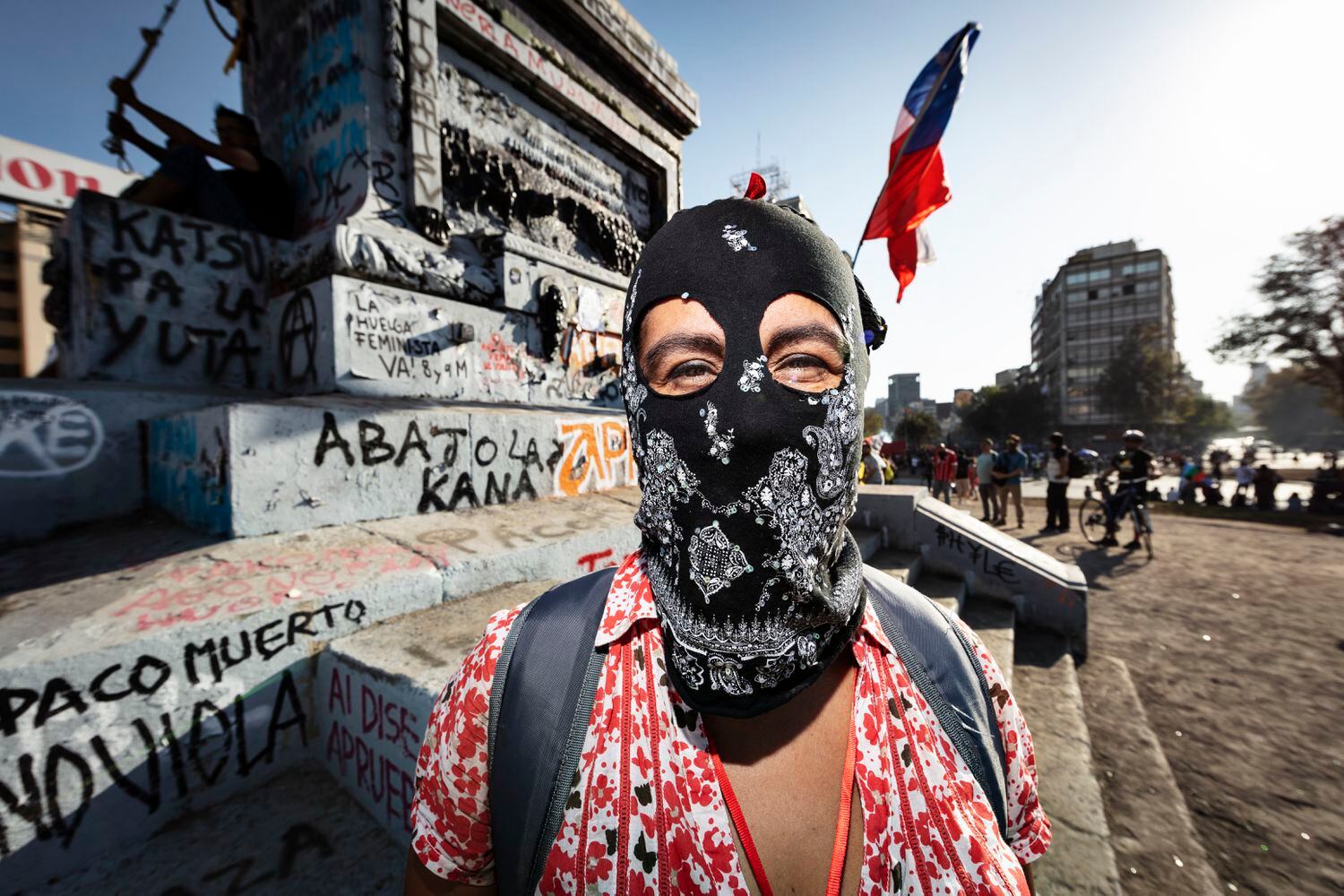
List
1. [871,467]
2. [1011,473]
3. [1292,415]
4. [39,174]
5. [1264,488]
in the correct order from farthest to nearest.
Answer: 1. [1292,415]
2. [1264,488]
3. [39,174]
4. [1011,473]
5. [871,467]

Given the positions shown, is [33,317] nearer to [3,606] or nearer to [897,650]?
[3,606]

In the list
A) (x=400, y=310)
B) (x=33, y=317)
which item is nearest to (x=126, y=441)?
(x=400, y=310)

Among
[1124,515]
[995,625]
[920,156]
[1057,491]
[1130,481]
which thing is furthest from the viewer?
[1057,491]

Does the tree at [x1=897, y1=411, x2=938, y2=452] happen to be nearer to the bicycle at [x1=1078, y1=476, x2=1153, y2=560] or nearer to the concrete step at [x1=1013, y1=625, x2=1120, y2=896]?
the bicycle at [x1=1078, y1=476, x2=1153, y2=560]

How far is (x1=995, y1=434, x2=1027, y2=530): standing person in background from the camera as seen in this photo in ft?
33.8

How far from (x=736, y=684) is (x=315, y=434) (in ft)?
10.2

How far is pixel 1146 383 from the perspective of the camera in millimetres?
40781

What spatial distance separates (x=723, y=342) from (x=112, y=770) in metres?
2.64

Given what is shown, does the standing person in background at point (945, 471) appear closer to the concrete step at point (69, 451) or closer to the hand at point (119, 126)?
the concrete step at point (69, 451)

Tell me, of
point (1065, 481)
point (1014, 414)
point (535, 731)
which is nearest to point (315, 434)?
point (535, 731)

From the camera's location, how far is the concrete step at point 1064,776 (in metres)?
2.25

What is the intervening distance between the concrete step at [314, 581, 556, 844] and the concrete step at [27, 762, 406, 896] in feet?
0.36

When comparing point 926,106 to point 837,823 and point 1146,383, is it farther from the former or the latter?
point 1146,383

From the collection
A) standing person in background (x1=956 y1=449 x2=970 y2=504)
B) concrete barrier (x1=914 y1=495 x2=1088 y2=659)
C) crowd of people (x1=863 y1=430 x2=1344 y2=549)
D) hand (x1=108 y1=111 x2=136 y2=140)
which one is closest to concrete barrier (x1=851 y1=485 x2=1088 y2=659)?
concrete barrier (x1=914 y1=495 x2=1088 y2=659)
